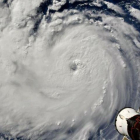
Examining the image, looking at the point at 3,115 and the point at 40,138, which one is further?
the point at 40,138

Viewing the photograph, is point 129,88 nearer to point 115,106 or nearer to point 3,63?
point 115,106

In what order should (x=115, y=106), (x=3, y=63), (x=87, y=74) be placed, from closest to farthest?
1. (x=3, y=63)
2. (x=87, y=74)
3. (x=115, y=106)

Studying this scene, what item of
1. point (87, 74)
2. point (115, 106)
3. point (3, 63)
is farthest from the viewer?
point (115, 106)

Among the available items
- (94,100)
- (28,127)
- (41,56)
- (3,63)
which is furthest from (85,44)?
(28,127)

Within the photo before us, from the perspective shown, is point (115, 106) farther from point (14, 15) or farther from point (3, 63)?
point (14, 15)

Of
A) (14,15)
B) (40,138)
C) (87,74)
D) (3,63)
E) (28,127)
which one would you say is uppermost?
(14,15)

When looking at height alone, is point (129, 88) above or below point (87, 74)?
below

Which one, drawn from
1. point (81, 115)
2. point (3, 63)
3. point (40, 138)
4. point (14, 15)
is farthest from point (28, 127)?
point (14, 15)
